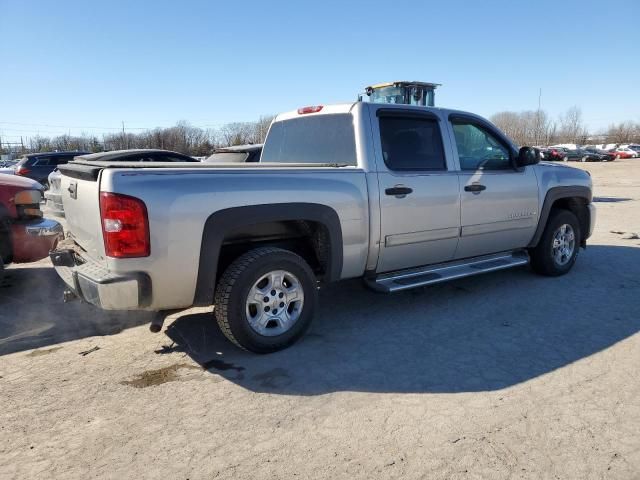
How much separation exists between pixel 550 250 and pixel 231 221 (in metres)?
4.26

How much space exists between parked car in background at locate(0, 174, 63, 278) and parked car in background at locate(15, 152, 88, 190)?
12.3 meters

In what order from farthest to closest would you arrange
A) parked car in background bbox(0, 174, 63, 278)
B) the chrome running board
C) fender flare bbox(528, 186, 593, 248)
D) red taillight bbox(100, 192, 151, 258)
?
fender flare bbox(528, 186, 593, 248) < parked car in background bbox(0, 174, 63, 278) < the chrome running board < red taillight bbox(100, 192, 151, 258)

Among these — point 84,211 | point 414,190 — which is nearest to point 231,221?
point 84,211

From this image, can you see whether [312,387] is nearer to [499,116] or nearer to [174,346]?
[174,346]

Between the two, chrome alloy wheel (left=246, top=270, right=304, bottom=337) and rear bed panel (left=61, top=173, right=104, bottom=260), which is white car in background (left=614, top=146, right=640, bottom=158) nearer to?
chrome alloy wheel (left=246, top=270, right=304, bottom=337)

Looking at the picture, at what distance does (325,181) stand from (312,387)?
161 centimetres

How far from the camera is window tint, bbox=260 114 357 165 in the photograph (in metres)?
4.52

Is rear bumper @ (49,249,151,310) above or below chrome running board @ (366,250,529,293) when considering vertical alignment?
above

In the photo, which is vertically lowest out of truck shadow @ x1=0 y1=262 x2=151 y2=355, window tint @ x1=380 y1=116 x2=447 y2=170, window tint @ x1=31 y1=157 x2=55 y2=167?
truck shadow @ x1=0 y1=262 x2=151 y2=355

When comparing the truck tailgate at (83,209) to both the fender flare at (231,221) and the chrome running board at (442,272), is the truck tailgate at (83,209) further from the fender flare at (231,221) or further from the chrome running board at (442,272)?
the chrome running board at (442,272)

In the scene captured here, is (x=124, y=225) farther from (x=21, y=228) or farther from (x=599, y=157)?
(x=599, y=157)

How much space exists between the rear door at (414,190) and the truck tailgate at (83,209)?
2.27m

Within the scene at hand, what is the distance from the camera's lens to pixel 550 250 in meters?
5.92

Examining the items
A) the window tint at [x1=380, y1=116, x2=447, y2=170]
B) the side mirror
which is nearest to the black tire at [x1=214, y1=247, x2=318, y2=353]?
the window tint at [x1=380, y1=116, x2=447, y2=170]
